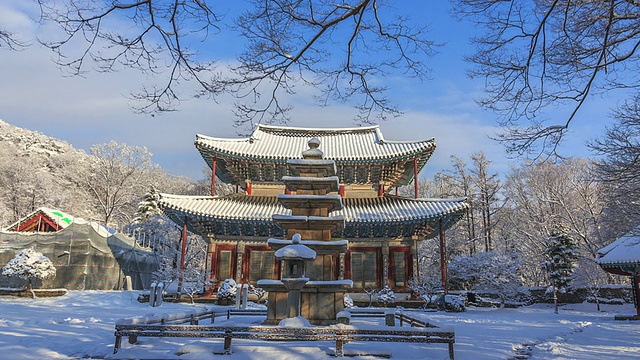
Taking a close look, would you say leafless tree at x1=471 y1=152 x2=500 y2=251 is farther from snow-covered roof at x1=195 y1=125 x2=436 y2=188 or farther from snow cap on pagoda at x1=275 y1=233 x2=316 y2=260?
snow cap on pagoda at x1=275 y1=233 x2=316 y2=260

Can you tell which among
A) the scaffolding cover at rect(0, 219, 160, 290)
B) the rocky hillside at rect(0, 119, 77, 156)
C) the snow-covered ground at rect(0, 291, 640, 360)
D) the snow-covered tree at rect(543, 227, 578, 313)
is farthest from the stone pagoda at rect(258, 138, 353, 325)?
the rocky hillside at rect(0, 119, 77, 156)

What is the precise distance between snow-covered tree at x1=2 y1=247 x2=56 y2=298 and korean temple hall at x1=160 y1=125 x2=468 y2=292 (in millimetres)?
6252

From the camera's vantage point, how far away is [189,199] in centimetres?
2295

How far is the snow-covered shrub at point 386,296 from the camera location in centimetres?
2064

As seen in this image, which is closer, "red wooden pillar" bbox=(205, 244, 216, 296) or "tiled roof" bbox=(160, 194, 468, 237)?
"tiled roof" bbox=(160, 194, 468, 237)

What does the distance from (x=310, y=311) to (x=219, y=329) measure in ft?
10.4

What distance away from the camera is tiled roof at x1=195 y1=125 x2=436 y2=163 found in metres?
23.6

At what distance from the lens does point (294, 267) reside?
9.90m

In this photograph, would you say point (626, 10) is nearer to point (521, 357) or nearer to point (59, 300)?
point (521, 357)

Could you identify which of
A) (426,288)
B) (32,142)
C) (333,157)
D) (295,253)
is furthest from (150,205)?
(32,142)

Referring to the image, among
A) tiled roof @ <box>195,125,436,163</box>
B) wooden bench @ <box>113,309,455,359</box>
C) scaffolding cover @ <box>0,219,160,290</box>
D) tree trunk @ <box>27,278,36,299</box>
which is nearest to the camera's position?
wooden bench @ <box>113,309,455,359</box>

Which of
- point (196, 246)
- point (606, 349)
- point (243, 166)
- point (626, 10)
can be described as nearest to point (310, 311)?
point (606, 349)

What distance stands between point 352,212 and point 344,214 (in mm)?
600

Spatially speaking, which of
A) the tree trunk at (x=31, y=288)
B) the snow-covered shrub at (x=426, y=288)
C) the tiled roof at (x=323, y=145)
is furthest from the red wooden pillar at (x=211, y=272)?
the snow-covered shrub at (x=426, y=288)
